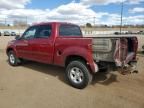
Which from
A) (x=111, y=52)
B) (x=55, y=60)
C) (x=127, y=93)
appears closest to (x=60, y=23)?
(x=55, y=60)

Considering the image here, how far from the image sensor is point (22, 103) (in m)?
4.88

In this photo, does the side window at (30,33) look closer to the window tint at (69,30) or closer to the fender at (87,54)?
the window tint at (69,30)

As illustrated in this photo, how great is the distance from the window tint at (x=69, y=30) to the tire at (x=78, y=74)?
1.46 metres

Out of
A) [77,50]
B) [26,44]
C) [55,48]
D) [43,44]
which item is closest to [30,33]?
[26,44]

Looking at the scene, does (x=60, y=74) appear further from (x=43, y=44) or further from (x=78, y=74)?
(x=78, y=74)

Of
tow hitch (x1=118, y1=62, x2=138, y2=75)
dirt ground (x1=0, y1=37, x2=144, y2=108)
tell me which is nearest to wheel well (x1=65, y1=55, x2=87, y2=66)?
dirt ground (x1=0, y1=37, x2=144, y2=108)

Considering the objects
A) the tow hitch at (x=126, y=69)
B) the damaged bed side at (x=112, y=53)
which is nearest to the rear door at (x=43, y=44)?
the damaged bed side at (x=112, y=53)

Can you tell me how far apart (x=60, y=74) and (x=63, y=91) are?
76.3 inches

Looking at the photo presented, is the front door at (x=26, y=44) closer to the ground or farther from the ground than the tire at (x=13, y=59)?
farther from the ground

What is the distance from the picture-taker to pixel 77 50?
5738 millimetres

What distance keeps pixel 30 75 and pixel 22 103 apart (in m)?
2.66

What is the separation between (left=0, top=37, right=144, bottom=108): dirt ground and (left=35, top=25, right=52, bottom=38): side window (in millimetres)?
1456

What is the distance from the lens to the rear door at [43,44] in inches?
271

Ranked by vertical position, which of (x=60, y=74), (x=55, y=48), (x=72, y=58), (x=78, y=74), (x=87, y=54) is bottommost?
(x=60, y=74)
